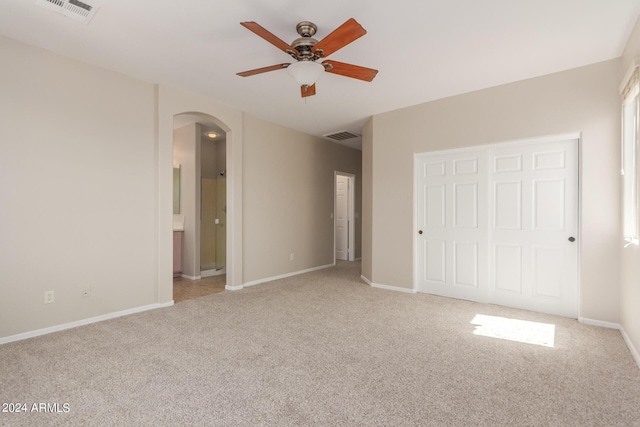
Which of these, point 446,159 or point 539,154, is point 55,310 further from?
point 539,154

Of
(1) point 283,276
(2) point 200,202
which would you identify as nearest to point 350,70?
(1) point 283,276

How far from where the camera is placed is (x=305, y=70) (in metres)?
2.59

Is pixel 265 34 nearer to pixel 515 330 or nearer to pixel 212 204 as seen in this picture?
pixel 515 330

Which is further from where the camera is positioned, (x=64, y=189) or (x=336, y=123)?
(x=336, y=123)

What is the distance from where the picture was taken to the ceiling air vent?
7.59 ft

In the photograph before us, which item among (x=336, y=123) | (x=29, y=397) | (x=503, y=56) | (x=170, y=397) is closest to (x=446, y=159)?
(x=503, y=56)

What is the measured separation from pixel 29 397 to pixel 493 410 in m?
2.79

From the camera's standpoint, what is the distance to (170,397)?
196cm

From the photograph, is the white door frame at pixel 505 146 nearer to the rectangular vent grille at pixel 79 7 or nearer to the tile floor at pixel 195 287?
the tile floor at pixel 195 287

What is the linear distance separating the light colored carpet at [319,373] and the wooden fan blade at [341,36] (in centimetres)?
235

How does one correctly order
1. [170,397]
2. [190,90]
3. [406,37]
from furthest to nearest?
1. [190,90]
2. [406,37]
3. [170,397]

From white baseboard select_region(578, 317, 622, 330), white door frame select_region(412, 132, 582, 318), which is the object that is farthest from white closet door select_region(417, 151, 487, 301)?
white baseboard select_region(578, 317, 622, 330)

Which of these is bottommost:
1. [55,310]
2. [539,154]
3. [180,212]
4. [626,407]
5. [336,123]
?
[626,407]

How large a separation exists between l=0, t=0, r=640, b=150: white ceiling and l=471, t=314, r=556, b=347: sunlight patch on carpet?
2.67 meters
